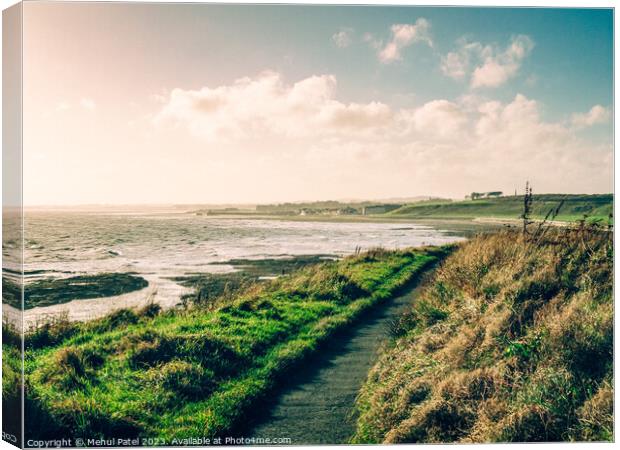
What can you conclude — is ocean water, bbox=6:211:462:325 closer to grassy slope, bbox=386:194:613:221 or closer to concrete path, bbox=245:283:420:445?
grassy slope, bbox=386:194:613:221

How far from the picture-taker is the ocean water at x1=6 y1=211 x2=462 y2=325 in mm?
6906

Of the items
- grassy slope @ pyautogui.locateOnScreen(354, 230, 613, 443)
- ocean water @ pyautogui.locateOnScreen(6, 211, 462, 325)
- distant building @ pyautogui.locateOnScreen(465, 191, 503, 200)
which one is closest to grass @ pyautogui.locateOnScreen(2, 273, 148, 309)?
ocean water @ pyautogui.locateOnScreen(6, 211, 462, 325)

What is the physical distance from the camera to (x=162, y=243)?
7.73 meters

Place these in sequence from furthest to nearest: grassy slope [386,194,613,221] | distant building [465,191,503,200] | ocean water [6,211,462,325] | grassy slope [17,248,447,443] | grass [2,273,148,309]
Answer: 1. distant building [465,191,503,200]
2. grassy slope [386,194,613,221]
3. ocean water [6,211,462,325]
4. grass [2,273,148,309]
5. grassy slope [17,248,447,443]

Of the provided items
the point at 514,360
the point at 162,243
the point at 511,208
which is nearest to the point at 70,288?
the point at 162,243

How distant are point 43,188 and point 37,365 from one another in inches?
88.5

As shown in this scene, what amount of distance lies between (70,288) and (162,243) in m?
1.35

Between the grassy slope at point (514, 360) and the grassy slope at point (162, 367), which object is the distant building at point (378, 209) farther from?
the grassy slope at point (514, 360)

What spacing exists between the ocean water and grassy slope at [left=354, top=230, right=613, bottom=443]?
1.50 meters

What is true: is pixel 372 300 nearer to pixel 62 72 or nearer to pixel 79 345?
pixel 79 345

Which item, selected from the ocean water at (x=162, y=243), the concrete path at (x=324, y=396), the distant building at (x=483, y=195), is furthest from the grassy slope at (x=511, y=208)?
the concrete path at (x=324, y=396)

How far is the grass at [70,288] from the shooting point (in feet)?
22.0

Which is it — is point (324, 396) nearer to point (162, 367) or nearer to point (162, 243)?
point (162, 367)

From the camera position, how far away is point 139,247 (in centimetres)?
765
